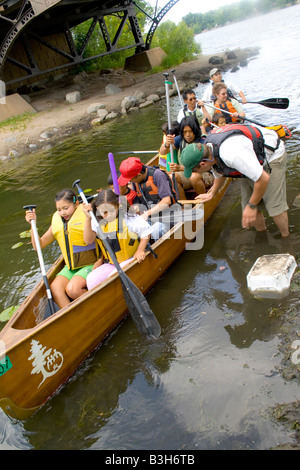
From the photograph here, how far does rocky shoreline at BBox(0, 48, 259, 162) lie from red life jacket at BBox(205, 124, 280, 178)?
10.2 metres

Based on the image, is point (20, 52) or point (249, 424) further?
point (20, 52)

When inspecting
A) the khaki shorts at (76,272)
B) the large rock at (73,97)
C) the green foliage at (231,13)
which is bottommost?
the khaki shorts at (76,272)

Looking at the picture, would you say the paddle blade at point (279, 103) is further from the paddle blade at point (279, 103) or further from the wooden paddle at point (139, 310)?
the wooden paddle at point (139, 310)

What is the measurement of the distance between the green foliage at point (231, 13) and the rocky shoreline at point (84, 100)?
43.9 metres

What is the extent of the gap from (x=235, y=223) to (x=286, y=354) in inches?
109

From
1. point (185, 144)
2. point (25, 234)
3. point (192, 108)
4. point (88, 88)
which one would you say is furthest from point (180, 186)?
point (88, 88)

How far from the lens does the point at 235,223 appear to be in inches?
227

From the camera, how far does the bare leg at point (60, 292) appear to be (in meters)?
4.20

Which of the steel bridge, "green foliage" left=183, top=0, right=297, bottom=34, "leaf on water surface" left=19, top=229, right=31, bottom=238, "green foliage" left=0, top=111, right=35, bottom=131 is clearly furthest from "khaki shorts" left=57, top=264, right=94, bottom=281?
"green foliage" left=183, top=0, right=297, bottom=34

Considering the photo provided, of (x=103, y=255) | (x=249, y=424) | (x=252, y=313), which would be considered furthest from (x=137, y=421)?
(x=103, y=255)

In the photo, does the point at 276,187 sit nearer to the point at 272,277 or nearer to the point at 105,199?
the point at 272,277

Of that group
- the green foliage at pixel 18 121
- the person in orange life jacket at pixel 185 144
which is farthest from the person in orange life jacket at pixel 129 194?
the green foliage at pixel 18 121

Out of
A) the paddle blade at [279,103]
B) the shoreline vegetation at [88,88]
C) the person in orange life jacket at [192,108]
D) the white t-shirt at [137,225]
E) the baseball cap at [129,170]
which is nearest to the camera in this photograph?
the white t-shirt at [137,225]

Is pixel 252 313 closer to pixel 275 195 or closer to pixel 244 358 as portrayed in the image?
pixel 244 358
